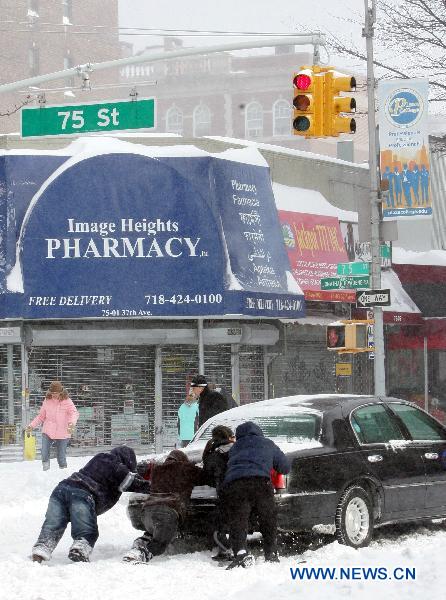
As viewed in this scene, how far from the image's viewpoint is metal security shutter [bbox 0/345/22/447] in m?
25.9

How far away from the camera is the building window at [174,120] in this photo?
90125 mm

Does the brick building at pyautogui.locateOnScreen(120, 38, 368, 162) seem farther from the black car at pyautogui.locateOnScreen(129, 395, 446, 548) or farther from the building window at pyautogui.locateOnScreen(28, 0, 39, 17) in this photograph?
the black car at pyautogui.locateOnScreen(129, 395, 446, 548)

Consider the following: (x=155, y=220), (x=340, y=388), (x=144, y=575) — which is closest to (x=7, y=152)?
(x=155, y=220)

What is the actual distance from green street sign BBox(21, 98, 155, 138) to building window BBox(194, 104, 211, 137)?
7077 centimetres

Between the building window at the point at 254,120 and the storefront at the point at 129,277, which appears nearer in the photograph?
the storefront at the point at 129,277

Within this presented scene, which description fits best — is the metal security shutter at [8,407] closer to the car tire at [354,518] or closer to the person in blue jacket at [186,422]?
the person in blue jacket at [186,422]

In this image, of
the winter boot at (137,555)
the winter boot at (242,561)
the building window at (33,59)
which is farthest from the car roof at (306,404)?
the building window at (33,59)

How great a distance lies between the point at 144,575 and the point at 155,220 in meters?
15.5

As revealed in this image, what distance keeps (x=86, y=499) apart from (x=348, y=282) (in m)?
11.9

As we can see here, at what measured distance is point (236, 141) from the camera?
93.5ft

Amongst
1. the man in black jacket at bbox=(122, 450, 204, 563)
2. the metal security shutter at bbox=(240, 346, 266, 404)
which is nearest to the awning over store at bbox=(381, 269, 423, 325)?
the metal security shutter at bbox=(240, 346, 266, 404)

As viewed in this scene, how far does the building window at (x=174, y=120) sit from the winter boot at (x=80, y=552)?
79264mm

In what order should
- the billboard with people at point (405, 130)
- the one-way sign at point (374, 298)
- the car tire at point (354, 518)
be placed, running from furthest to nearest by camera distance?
the billboard with people at point (405, 130), the one-way sign at point (374, 298), the car tire at point (354, 518)

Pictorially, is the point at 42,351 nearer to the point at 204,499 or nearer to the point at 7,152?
the point at 7,152
